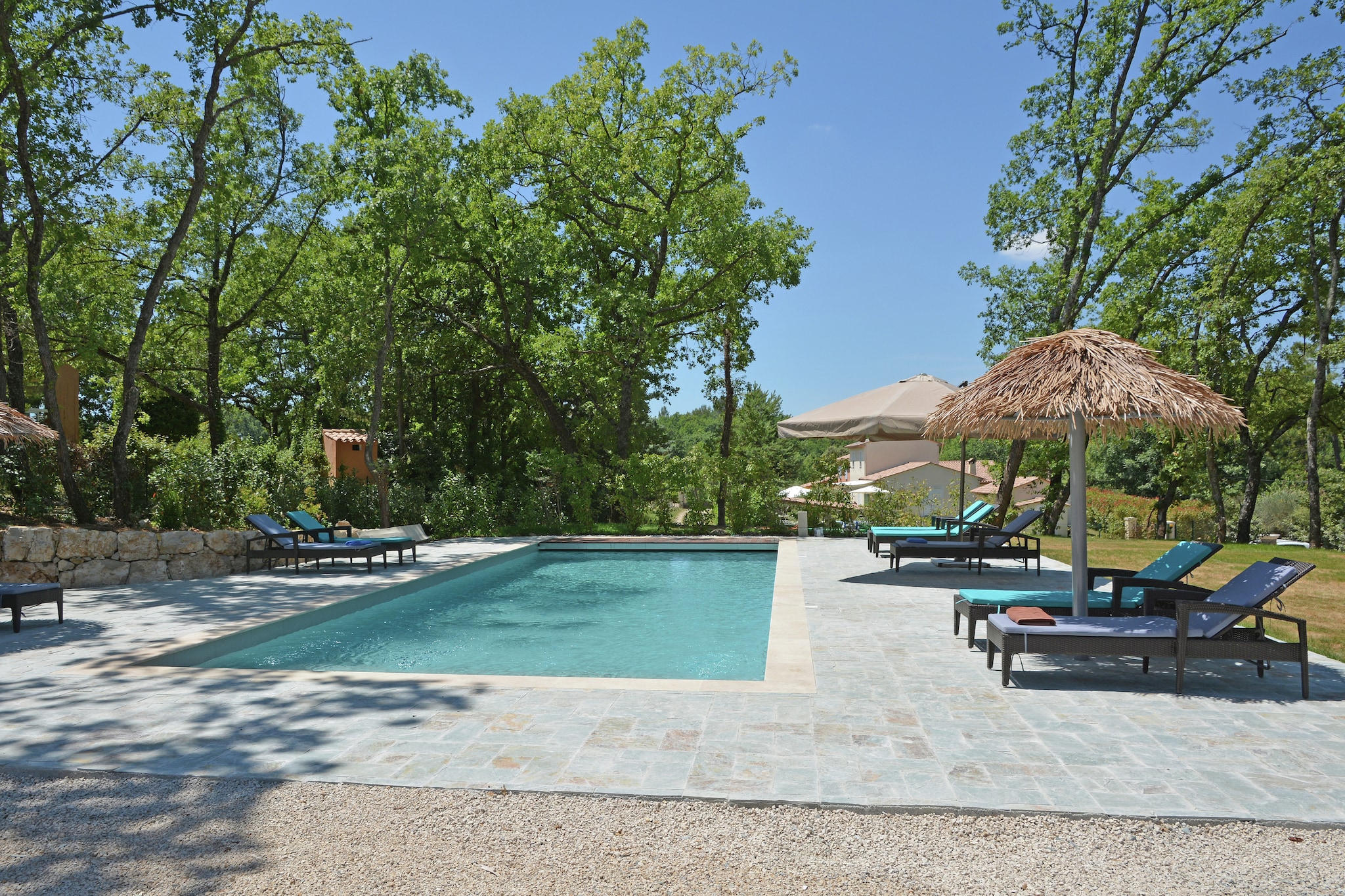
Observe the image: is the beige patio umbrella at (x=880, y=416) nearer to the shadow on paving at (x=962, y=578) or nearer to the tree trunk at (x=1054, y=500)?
the shadow on paving at (x=962, y=578)

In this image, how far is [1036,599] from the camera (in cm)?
674

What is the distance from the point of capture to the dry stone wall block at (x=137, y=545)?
10789 millimetres

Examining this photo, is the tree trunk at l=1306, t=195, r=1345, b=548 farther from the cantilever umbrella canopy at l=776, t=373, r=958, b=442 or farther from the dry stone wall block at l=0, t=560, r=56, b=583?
the dry stone wall block at l=0, t=560, r=56, b=583

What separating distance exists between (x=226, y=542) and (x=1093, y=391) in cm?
1172

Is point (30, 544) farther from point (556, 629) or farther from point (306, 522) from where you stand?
point (556, 629)

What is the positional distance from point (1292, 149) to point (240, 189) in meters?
24.2

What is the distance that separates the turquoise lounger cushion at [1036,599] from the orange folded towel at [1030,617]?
69cm

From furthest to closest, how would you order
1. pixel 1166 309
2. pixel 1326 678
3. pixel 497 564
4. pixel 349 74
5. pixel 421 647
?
1. pixel 1166 309
2. pixel 349 74
3. pixel 497 564
4. pixel 421 647
5. pixel 1326 678

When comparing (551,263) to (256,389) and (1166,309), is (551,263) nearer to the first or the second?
(256,389)

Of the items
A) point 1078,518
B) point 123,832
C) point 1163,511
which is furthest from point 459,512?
point 1163,511

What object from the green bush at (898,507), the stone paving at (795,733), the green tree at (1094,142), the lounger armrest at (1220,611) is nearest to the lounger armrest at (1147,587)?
the stone paving at (795,733)

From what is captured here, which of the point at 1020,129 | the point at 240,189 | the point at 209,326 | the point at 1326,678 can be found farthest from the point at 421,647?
the point at 1020,129

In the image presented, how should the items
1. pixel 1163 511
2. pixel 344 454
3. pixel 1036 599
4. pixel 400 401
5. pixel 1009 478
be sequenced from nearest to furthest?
1. pixel 1036 599
2. pixel 1009 478
3. pixel 400 401
4. pixel 344 454
5. pixel 1163 511

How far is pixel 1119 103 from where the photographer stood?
19.2 m
